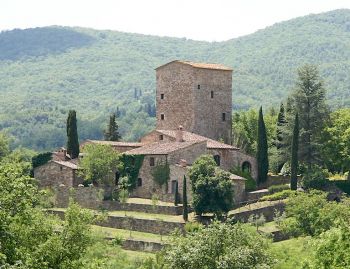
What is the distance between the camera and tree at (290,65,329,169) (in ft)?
249

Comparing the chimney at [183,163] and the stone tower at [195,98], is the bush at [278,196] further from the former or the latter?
the stone tower at [195,98]

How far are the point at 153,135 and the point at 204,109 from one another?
6126 mm

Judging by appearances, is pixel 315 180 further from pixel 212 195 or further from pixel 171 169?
pixel 171 169

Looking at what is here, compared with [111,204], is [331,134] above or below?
above

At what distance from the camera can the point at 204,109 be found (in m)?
86.2

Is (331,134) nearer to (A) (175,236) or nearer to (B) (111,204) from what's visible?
(B) (111,204)

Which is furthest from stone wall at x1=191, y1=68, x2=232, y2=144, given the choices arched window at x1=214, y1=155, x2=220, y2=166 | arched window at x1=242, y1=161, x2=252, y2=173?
arched window at x1=214, y1=155, x2=220, y2=166

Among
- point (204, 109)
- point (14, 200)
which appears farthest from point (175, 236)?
point (204, 109)

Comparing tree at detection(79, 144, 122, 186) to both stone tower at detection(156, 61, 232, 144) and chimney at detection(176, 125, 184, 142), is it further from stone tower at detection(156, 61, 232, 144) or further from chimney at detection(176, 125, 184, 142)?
stone tower at detection(156, 61, 232, 144)

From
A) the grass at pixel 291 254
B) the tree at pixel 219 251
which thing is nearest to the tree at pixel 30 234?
the tree at pixel 219 251

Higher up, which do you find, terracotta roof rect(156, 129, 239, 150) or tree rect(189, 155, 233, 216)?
terracotta roof rect(156, 129, 239, 150)

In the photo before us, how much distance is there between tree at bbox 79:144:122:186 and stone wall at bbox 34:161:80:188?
924mm

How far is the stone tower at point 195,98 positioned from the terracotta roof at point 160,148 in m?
7.75

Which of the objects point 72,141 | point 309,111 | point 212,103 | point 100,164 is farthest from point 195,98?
point 100,164
